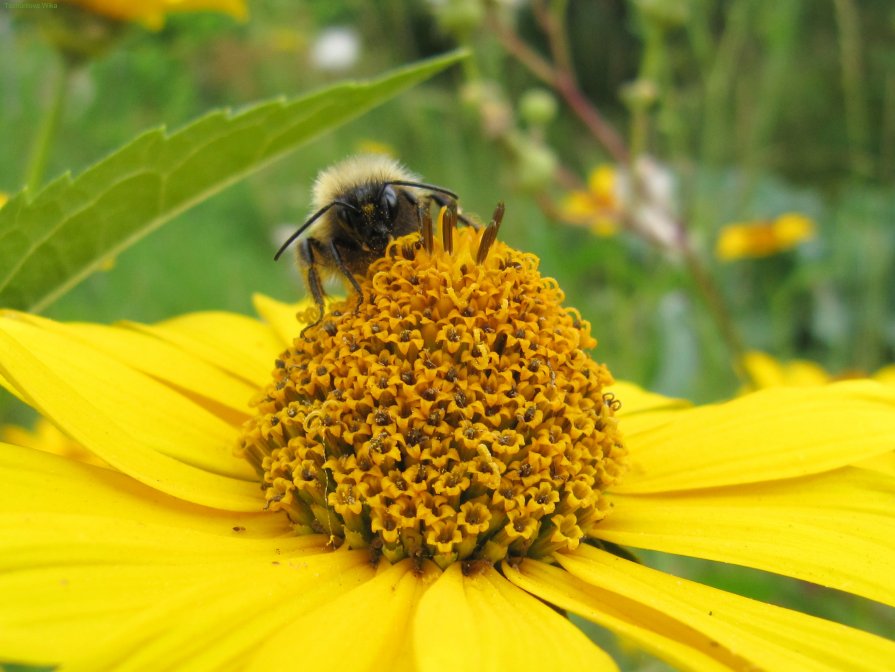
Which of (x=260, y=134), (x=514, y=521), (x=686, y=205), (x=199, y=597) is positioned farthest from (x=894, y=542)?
(x=686, y=205)

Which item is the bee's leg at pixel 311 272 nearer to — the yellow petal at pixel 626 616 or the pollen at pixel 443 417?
the pollen at pixel 443 417

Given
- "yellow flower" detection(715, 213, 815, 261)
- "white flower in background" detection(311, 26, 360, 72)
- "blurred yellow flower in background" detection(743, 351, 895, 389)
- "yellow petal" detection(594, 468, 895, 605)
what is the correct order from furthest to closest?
"white flower in background" detection(311, 26, 360, 72)
"yellow flower" detection(715, 213, 815, 261)
"blurred yellow flower in background" detection(743, 351, 895, 389)
"yellow petal" detection(594, 468, 895, 605)

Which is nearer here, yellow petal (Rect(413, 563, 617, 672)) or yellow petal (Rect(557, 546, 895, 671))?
yellow petal (Rect(413, 563, 617, 672))

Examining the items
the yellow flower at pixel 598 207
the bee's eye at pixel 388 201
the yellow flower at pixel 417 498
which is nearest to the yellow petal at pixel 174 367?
the yellow flower at pixel 417 498

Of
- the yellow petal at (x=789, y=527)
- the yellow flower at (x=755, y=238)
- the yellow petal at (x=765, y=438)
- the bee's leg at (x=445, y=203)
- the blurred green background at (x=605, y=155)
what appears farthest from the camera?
the yellow flower at (x=755, y=238)

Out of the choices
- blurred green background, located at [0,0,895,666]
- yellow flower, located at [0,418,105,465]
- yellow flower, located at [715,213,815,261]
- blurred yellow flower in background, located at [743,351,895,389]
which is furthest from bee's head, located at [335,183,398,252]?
yellow flower, located at [715,213,815,261]

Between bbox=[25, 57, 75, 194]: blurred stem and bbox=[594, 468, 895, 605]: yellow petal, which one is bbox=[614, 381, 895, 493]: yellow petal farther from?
bbox=[25, 57, 75, 194]: blurred stem

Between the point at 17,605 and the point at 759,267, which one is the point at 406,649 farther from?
the point at 759,267
